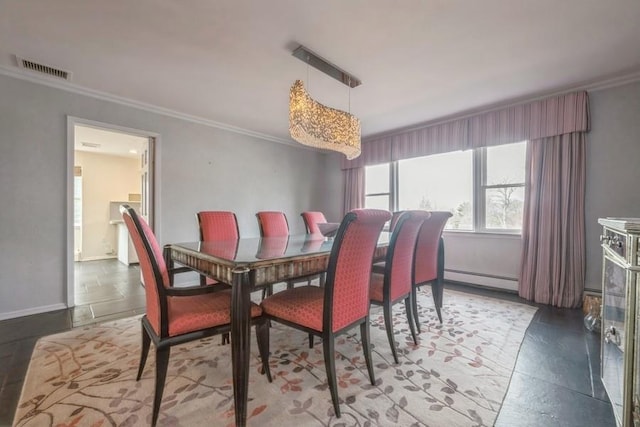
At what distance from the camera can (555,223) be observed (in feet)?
9.97

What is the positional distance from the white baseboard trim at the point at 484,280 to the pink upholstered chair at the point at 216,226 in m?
3.22

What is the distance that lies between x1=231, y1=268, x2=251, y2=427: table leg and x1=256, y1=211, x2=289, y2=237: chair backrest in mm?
1775

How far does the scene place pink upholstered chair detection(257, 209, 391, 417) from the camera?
1346 millimetres

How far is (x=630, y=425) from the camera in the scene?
42.2 inches

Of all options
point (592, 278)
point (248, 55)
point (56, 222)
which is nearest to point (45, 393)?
point (56, 222)

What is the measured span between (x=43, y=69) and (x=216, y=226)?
224 centimetres

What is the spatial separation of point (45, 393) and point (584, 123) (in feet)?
16.5

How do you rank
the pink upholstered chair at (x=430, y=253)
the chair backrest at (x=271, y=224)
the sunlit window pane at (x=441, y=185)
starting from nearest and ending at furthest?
the pink upholstered chair at (x=430, y=253) → the chair backrest at (x=271, y=224) → the sunlit window pane at (x=441, y=185)

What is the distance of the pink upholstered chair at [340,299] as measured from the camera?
53.0 inches

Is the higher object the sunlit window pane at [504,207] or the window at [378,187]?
the window at [378,187]

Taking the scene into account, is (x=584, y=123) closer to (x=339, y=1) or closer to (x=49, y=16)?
(x=339, y=1)

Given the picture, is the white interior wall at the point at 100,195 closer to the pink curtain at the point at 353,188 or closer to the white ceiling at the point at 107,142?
the white ceiling at the point at 107,142

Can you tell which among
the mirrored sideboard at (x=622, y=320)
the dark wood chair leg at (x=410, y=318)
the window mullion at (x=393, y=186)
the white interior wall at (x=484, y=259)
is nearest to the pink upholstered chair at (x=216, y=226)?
the dark wood chair leg at (x=410, y=318)

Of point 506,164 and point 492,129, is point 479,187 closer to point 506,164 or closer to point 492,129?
point 506,164
